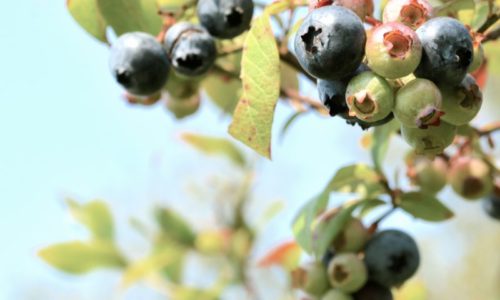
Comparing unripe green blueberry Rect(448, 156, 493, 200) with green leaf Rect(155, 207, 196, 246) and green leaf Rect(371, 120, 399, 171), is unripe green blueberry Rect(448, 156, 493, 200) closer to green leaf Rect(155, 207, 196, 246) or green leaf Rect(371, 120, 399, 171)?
green leaf Rect(371, 120, 399, 171)

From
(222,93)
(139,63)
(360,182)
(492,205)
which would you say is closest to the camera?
(139,63)

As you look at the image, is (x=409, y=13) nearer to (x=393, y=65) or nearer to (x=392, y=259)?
(x=393, y=65)

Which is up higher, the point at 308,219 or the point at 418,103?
the point at 418,103

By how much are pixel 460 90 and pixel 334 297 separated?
0.53m

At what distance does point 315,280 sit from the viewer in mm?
1479

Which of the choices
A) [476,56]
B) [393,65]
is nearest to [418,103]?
[393,65]

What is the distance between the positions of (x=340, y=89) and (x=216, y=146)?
1.32 metres

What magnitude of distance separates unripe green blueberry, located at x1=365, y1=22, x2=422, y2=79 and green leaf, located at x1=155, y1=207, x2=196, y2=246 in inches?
54.3

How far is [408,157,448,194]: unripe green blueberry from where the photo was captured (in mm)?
1590

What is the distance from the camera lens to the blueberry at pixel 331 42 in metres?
1.01

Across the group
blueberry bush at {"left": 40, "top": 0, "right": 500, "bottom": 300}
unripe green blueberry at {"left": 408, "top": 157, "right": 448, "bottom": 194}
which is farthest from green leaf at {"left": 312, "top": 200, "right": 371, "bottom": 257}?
unripe green blueberry at {"left": 408, "top": 157, "right": 448, "bottom": 194}

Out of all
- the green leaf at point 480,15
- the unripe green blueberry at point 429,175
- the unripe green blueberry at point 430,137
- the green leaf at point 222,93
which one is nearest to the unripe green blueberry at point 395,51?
the unripe green blueberry at point 430,137

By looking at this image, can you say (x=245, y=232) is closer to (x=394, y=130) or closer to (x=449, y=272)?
(x=394, y=130)

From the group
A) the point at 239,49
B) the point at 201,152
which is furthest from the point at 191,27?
the point at 201,152
